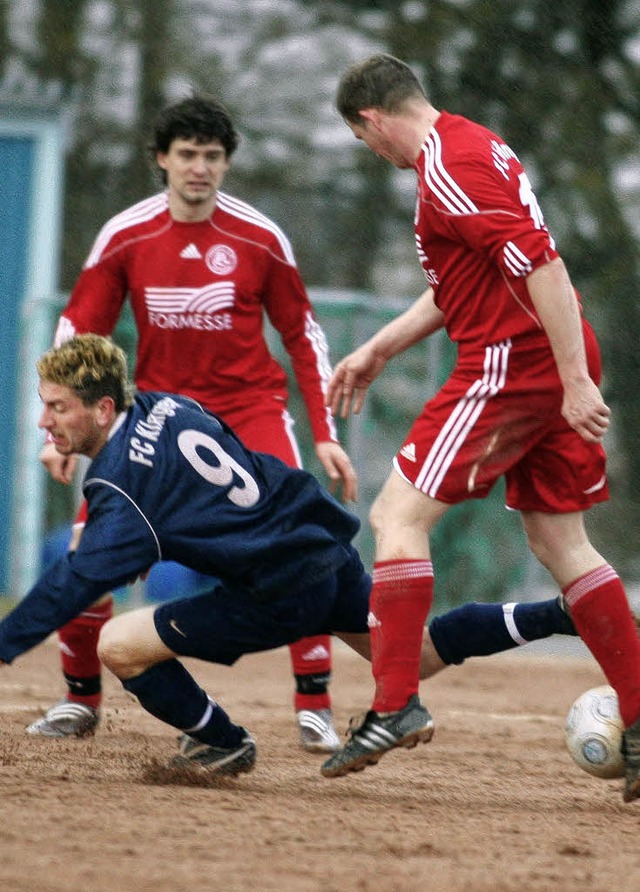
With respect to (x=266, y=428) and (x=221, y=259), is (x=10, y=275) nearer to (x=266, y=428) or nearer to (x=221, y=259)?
(x=221, y=259)

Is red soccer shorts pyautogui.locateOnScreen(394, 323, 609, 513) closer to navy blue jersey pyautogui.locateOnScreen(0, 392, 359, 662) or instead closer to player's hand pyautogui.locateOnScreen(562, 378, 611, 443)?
player's hand pyautogui.locateOnScreen(562, 378, 611, 443)

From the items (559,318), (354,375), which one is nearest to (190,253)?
(354,375)

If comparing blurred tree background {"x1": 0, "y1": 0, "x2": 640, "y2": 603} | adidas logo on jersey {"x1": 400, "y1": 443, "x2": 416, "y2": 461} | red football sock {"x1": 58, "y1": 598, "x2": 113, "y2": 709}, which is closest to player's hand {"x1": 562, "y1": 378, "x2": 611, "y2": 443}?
adidas logo on jersey {"x1": 400, "y1": 443, "x2": 416, "y2": 461}

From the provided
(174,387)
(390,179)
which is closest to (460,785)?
(174,387)

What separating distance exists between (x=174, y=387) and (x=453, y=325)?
62.5 inches

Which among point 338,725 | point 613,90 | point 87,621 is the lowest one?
point 338,725

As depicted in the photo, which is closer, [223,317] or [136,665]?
[136,665]

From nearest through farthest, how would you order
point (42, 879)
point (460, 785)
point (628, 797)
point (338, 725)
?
point (42, 879)
point (628, 797)
point (460, 785)
point (338, 725)

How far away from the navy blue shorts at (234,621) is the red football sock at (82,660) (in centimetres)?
133

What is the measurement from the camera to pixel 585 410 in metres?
4.52

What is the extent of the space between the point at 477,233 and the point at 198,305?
1.80m

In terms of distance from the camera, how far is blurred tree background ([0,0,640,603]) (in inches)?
591

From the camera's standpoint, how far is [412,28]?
50.1 feet

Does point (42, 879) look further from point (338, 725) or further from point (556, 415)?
point (338, 725)
